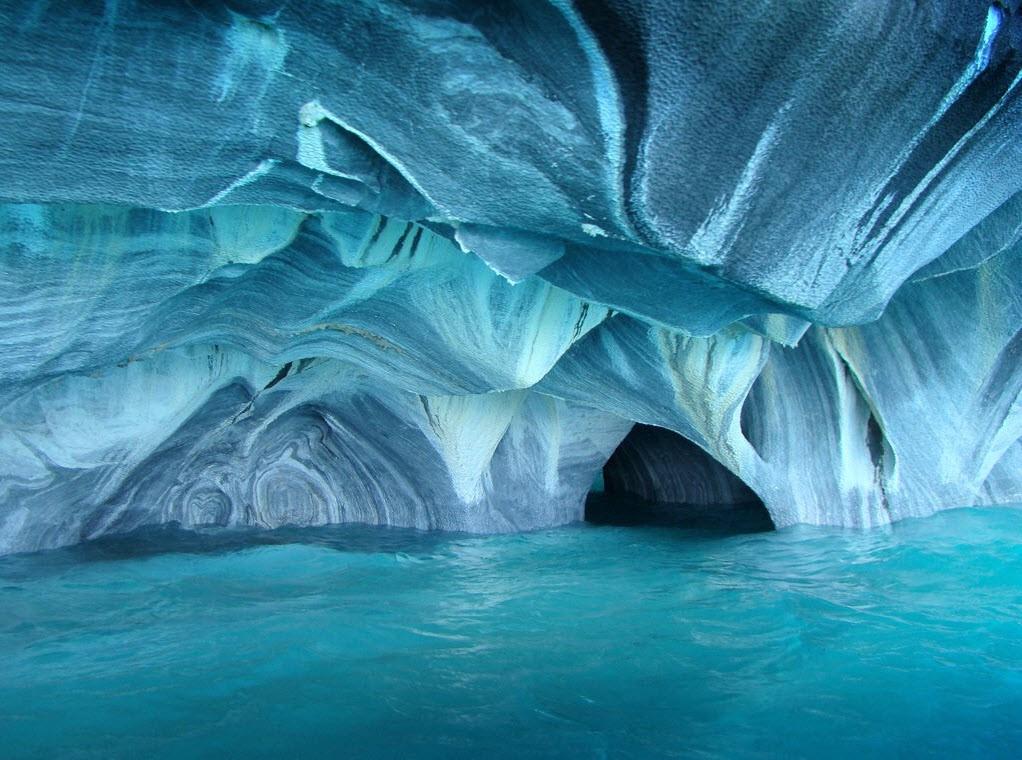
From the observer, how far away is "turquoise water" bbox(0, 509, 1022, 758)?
268 cm

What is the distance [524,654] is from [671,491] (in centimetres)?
768

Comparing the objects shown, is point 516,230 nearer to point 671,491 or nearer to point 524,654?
point 524,654

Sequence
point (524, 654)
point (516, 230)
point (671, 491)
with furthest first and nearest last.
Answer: point (671, 491)
point (524, 654)
point (516, 230)

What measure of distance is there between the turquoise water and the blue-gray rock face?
3.51ft

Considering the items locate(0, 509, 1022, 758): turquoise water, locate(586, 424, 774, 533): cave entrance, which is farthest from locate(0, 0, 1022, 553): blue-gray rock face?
locate(586, 424, 774, 533): cave entrance

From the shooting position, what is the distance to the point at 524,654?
3465mm

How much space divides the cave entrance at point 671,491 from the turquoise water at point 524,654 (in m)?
3.08

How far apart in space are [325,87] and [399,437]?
5007mm

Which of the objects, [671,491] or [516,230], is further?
[671,491]

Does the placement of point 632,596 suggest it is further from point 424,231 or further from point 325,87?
point 325,87

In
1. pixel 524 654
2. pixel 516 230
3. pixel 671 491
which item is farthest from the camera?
pixel 671 491

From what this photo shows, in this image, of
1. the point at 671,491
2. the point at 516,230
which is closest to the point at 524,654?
the point at 516,230

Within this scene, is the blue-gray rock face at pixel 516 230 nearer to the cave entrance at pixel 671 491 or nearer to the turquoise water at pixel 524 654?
A: the turquoise water at pixel 524 654

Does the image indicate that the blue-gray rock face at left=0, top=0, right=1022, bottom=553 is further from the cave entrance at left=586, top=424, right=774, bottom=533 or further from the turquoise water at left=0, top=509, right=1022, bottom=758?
the cave entrance at left=586, top=424, right=774, bottom=533
